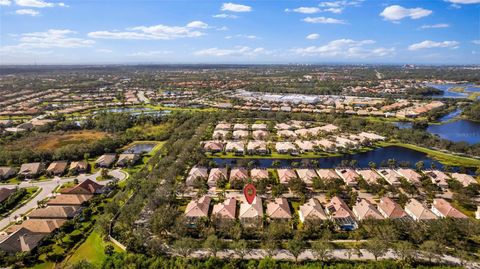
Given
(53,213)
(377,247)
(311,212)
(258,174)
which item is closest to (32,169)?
(53,213)

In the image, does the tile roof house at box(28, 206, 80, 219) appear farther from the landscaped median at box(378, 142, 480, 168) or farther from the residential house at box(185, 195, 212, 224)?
the landscaped median at box(378, 142, 480, 168)

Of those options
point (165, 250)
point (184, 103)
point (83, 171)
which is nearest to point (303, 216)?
point (165, 250)

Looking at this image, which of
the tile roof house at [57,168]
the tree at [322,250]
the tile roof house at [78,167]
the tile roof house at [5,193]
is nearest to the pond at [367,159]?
the tile roof house at [78,167]

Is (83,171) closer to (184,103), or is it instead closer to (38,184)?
(38,184)

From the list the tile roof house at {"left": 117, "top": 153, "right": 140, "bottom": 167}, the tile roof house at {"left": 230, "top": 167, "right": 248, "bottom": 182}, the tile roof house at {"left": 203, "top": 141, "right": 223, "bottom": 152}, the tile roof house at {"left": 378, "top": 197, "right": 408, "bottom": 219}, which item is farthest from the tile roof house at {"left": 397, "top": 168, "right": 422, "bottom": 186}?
the tile roof house at {"left": 117, "top": 153, "right": 140, "bottom": 167}

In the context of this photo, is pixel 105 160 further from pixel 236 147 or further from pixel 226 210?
pixel 226 210

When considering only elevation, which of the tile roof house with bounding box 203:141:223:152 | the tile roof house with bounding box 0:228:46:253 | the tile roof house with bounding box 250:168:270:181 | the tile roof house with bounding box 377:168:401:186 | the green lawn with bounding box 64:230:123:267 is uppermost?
the tile roof house with bounding box 203:141:223:152

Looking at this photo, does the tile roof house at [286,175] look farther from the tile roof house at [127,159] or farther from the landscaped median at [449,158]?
the landscaped median at [449,158]

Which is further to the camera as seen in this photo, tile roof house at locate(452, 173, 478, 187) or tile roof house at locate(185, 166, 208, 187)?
tile roof house at locate(185, 166, 208, 187)
